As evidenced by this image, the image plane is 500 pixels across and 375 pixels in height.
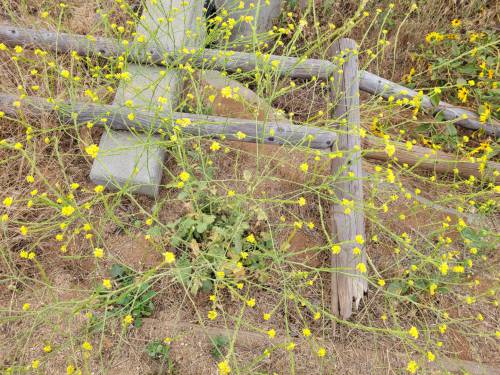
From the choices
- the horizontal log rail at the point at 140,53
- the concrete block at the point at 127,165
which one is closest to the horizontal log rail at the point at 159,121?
the concrete block at the point at 127,165

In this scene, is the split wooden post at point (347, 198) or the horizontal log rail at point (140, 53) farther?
the horizontal log rail at point (140, 53)

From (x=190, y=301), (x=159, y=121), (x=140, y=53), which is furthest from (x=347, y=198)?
(x=140, y=53)

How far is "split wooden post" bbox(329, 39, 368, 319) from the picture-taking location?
7.79 feet

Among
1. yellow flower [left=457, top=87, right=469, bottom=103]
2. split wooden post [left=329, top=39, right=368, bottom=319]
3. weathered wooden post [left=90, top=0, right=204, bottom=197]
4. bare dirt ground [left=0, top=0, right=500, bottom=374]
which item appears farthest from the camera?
yellow flower [left=457, top=87, right=469, bottom=103]

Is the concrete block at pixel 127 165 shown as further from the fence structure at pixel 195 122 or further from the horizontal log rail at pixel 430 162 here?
the horizontal log rail at pixel 430 162

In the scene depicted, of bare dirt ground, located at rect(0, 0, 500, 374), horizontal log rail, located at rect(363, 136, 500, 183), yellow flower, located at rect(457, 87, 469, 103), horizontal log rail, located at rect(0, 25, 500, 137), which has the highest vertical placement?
horizontal log rail, located at rect(0, 25, 500, 137)

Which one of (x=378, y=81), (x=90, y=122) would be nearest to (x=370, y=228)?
(x=378, y=81)

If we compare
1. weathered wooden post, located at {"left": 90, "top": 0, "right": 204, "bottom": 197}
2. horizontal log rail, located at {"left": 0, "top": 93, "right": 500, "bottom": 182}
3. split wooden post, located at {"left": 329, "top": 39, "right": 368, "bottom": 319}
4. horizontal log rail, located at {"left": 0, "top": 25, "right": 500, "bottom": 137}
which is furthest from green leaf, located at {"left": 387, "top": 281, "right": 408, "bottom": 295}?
weathered wooden post, located at {"left": 90, "top": 0, "right": 204, "bottom": 197}

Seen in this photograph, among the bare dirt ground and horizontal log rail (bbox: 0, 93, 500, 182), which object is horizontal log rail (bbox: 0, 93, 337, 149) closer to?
horizontal log rail (bbox: 0, 93, 500, 182)

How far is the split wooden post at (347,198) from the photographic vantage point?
2.38 metres

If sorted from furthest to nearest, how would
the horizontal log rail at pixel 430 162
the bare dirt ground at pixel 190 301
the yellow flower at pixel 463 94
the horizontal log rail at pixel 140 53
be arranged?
1. the yellow flower at pixel 463 94
2. the horizontal log rail at pixel 430 162
3. the horizontal log rail at pixel 140 53
4. the bare dirt ground at pixel 190 301

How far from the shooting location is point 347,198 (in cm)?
259

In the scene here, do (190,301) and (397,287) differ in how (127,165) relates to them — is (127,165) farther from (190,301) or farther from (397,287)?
(397,287)

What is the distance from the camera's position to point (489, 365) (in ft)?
8.27
